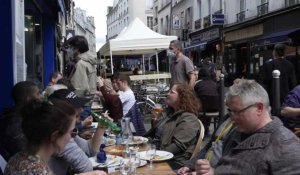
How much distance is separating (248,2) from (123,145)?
21.0m

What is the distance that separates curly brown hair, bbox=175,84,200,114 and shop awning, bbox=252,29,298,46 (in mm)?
13953

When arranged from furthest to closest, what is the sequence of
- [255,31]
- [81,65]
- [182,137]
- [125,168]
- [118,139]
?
[255,31], [81,65], [118,139], [182,137], [125,168]

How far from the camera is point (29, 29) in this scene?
31.6ft

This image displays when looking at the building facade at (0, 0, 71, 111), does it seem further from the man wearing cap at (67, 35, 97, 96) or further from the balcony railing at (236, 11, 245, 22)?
the balcony railing at (236, 11, 245, 22)

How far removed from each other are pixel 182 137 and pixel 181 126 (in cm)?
12

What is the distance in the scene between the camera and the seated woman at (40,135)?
2.49 metres

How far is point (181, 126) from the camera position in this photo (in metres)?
4.48

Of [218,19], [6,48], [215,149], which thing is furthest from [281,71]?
[218,19]

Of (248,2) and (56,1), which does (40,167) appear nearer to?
(56,1)

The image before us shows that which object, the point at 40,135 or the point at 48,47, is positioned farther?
the point at 48,47

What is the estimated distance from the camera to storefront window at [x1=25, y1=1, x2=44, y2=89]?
9.30 meters

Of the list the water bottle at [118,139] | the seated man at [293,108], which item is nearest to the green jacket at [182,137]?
the water bottle at [118,139]

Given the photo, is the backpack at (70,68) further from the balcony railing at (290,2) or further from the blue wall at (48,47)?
the balcony railing at (290,2)

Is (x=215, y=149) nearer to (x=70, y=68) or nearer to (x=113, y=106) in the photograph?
(x=113, y=106)
